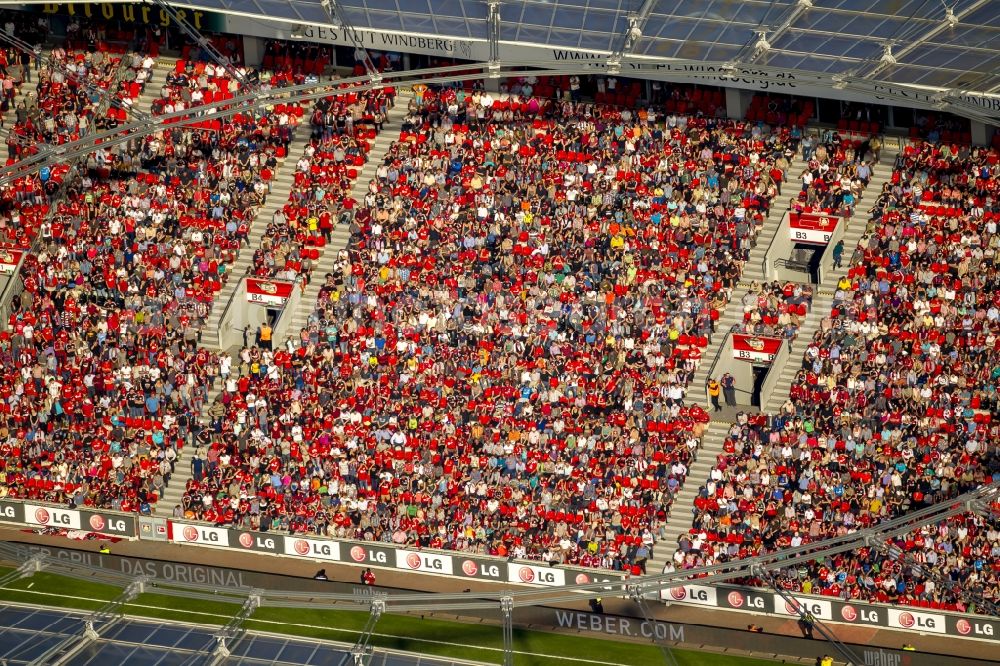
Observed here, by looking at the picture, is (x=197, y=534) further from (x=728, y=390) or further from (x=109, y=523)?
(x=728, y=390)

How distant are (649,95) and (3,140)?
796 inches

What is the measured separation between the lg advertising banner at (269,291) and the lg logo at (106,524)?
24.8 feet

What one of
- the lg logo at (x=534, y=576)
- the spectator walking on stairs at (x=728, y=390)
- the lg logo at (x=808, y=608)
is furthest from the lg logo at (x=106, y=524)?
the lg logo at (x=808, y=608)

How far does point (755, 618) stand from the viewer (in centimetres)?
3500

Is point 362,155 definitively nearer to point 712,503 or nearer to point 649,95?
point 649,95

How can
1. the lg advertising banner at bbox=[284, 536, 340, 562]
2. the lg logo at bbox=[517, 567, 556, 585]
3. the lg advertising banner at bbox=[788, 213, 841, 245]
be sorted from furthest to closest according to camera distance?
the lg advertising banner at bbox=[788, 213, 841, 245]
the lg advertising banner at bbox=[284, 536, 340, 562]
the lg logo at bbox=[517, 567, 556, 585]

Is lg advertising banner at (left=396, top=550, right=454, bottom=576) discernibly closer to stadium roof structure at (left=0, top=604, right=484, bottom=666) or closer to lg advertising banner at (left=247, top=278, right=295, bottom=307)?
stadium roof structure at (left=0, top=604, right=484, bottom=666)

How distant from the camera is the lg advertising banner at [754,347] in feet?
122

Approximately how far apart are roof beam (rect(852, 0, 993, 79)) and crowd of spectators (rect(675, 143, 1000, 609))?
7.18 metres

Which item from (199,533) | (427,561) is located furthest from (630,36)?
(199,533)

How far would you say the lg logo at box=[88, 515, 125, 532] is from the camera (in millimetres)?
35750

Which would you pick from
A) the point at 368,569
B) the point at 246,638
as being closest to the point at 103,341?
the point at 368,569

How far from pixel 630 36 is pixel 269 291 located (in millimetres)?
13892

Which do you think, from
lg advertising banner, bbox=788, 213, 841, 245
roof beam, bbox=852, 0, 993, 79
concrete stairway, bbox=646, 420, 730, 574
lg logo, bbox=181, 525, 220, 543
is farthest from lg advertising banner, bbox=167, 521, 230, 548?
roof beam, bbox=852, 0, 993, 79
